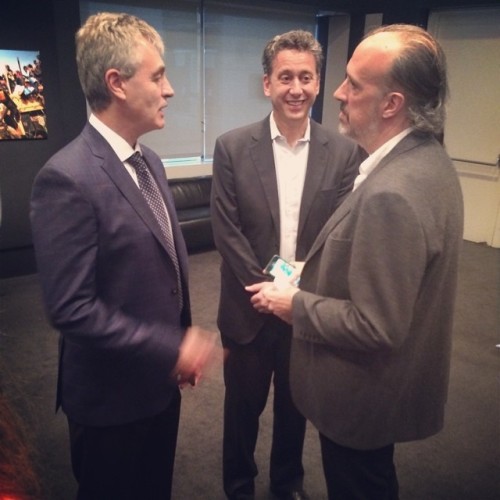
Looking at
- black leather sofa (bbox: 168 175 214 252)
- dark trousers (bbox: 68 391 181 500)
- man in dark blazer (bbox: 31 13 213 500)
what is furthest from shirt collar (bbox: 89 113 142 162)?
black leather sofa (bbox: 168 175 214 252)

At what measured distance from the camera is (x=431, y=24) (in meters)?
5.43

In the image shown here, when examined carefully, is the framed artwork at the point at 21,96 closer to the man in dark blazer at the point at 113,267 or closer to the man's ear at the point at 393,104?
the man in dark blazer at the point at 113,267

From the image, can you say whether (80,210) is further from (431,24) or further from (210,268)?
(431,24)

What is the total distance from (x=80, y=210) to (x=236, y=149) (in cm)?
85

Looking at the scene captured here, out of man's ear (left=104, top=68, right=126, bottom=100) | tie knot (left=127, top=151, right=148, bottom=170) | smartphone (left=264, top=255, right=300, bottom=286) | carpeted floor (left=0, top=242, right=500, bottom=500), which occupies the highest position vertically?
man's ear (left=104, top=68, right=126, bottom=100)

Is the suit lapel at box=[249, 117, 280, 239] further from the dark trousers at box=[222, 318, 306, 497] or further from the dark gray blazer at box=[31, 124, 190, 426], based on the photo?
the dark gray blazer at box=[31, 124, 190, 426]

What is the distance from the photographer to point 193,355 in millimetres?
1271

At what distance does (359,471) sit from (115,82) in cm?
122

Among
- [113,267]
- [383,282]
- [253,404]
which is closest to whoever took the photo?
[383,282]

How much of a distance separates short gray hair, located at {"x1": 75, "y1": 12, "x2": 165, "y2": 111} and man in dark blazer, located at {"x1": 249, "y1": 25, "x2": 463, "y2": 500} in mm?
564

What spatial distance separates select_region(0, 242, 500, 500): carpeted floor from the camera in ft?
6.85

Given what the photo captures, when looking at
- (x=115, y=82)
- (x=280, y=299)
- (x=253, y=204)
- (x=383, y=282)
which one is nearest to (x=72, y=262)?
(x=115, y=82)

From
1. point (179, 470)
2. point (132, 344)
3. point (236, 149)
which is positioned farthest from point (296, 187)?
point (179, 470)

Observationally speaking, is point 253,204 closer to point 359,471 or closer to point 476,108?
point 359,471
